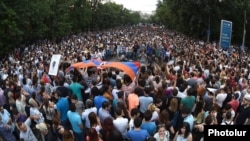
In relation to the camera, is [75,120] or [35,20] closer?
[75,120]

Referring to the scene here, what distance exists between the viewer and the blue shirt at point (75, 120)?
809 cm

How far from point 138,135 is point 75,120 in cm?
152

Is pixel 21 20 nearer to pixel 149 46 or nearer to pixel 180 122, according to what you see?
pixel 149 46

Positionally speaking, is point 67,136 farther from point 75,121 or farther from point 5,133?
point 5,133

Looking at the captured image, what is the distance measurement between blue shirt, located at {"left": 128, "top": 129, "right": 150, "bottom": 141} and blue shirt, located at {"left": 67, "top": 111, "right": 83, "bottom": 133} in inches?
51.8

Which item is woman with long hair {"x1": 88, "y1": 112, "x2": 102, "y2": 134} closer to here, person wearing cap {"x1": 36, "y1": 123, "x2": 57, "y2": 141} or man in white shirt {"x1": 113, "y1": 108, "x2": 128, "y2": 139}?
man in white shirt {"x1": 113, "y1": 108, "x2": 128, "y2": 139}

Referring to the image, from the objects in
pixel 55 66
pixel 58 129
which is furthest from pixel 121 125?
pixel 55 66

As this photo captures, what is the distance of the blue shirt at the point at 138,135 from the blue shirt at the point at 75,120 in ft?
4.32

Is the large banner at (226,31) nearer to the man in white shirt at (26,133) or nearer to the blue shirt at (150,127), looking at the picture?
the blue shirt at (150,127)

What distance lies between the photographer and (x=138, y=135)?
23.4ft

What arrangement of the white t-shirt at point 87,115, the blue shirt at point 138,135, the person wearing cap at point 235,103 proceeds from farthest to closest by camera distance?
1. the person wearing cap at point 235,103
2. the white t-shirt at point 87,115
3. the blue shirt at point 138,135

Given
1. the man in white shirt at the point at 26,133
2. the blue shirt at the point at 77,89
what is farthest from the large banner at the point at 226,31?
the man in white shirt at the point at 26,133

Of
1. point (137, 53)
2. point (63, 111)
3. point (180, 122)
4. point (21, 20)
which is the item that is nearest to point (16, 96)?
point (63, 111)

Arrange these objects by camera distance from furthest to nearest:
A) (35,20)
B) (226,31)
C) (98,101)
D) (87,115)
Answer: (35,20)
(226,31)
(98,101)
(87,115)
